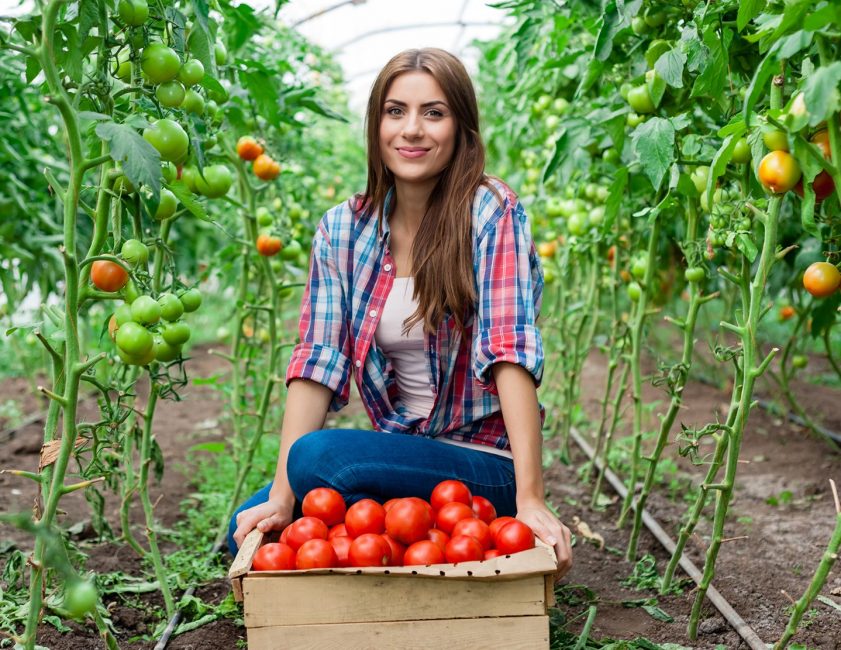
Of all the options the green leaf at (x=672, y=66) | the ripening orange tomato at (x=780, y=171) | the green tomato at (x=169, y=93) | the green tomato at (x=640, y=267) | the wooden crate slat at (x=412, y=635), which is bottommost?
the wooden crate slat at (x=412, y=635)

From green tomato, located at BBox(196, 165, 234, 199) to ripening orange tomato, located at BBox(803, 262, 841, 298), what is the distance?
1.17 m

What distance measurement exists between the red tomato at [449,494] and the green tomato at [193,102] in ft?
2.81

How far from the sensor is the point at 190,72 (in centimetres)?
148

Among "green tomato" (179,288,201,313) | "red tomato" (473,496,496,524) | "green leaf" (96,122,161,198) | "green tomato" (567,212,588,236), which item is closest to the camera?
"green leaf" (96,122,161,198)

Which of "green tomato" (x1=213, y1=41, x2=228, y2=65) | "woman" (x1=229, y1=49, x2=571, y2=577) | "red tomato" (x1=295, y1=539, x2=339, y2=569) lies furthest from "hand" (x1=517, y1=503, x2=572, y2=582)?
"green tomato" (x1=213, y1=41, x2=228, y2=65)

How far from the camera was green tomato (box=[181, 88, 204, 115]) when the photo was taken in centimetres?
160

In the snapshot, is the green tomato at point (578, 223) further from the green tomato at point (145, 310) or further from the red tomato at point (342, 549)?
the green tomato at point (145, 310)

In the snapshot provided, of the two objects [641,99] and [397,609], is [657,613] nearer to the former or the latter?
[397,609]

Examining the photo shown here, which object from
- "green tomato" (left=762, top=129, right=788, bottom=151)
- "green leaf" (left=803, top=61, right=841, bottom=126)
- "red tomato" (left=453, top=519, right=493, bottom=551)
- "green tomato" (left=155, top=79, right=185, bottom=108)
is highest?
"green tomato" (left=155, top=79, right=185, bottom=108)

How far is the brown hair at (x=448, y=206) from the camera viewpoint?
1938 millimetres

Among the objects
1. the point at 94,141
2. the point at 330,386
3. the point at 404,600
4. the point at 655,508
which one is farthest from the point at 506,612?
the point at 655,508

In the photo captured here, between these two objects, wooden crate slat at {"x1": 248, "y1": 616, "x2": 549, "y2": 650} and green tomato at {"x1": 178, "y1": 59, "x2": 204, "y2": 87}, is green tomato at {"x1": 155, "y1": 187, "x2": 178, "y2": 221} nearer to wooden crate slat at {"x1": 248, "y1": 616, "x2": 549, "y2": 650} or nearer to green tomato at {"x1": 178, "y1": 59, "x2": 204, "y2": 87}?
green tomato at {"x1": 178, "y1": 59, "x2": 204, "y2": 87}

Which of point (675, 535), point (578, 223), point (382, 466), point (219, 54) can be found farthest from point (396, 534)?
point (578, 223)

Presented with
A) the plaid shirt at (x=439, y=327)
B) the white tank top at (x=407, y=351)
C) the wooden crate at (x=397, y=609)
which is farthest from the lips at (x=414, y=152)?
the wooden crate at (x=397, y=609)
